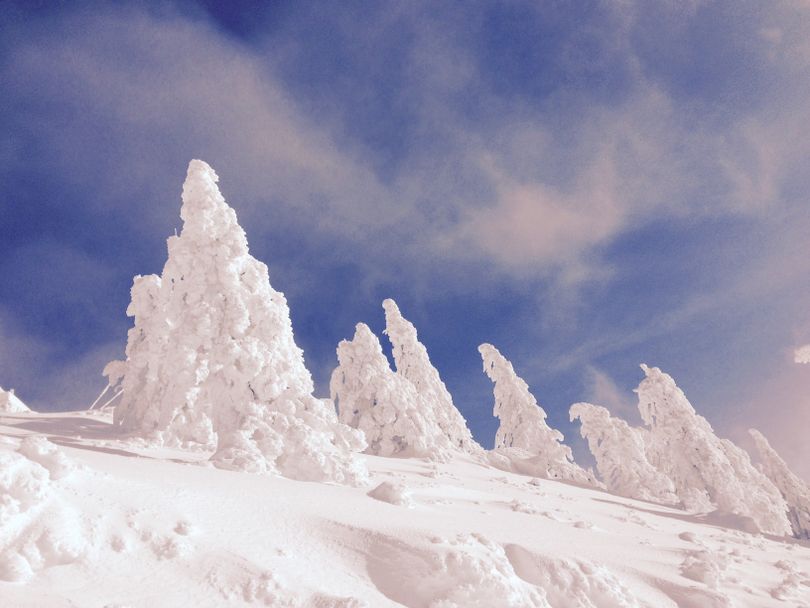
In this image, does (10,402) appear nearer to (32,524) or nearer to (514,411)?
(32,524)

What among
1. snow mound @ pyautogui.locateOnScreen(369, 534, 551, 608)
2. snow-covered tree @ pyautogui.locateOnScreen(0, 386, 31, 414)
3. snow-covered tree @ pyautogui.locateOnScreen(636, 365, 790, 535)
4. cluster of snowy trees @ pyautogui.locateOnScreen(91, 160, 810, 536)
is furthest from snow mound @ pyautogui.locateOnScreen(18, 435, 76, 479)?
snow-covered tree @ pyautogui.locateOnScreen(636, 365, 790, 535)

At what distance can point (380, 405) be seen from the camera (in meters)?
38.2

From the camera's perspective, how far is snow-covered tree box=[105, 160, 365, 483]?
52.6 feet

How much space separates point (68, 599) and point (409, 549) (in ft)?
18.8

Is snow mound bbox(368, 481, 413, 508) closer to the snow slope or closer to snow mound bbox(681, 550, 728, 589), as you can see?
Result: the snow slope

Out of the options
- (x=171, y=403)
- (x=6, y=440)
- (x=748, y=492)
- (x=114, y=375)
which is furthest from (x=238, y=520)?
(x=748, y=492)

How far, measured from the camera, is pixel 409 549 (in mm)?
9594

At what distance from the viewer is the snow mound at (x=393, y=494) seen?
13570 millimetres

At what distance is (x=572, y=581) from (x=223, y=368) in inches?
592

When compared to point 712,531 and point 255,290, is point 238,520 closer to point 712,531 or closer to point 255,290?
point 255,290

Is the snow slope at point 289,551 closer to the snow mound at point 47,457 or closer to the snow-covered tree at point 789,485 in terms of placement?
the snow mound at point 47,457

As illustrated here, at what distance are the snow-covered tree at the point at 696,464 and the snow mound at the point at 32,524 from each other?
35.7 meters

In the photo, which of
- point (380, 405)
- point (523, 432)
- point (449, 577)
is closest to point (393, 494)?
point (449, 577)

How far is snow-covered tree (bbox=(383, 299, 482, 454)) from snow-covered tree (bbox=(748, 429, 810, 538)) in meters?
27.8
